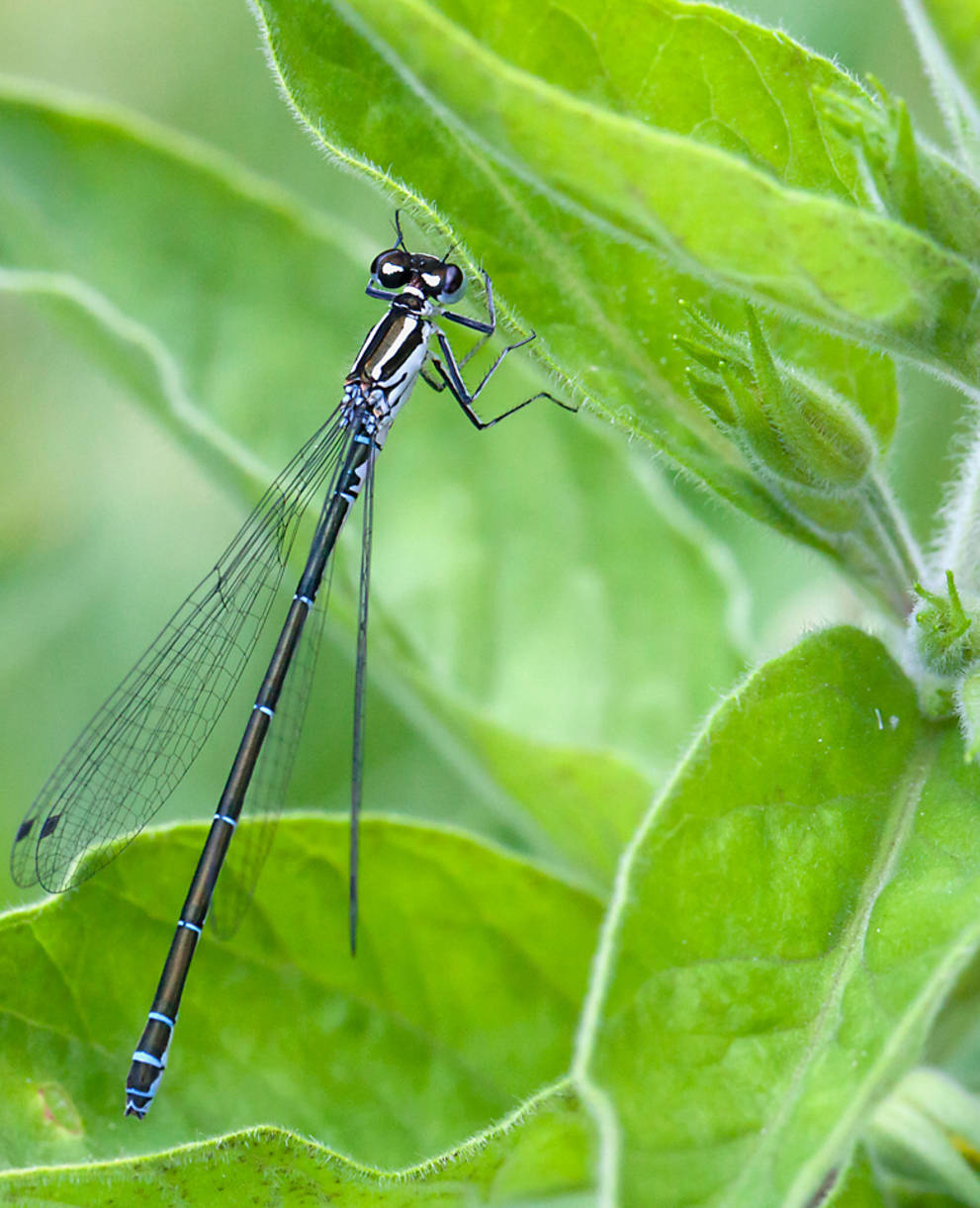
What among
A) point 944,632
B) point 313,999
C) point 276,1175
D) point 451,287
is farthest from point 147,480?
point 944,632

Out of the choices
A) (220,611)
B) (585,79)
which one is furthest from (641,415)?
(220,611)

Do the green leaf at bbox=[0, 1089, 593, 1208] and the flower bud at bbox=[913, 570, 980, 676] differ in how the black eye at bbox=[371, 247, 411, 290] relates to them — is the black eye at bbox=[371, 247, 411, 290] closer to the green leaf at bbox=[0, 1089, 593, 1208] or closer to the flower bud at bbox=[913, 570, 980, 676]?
the flower bud at bbox=[913, 570, 980, 676]

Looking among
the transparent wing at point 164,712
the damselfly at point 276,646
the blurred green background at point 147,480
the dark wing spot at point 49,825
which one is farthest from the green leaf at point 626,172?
the dark wing spot at point 49,825

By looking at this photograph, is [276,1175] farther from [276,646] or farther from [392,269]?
[392,269]

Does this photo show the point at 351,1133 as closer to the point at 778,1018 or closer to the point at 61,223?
the point at 778,1018

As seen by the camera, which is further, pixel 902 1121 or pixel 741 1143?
pixel 902 1121

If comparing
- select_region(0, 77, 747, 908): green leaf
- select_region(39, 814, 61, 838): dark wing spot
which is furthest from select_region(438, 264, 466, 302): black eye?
select_region(39, 814, 61, 838): dark wing spot
